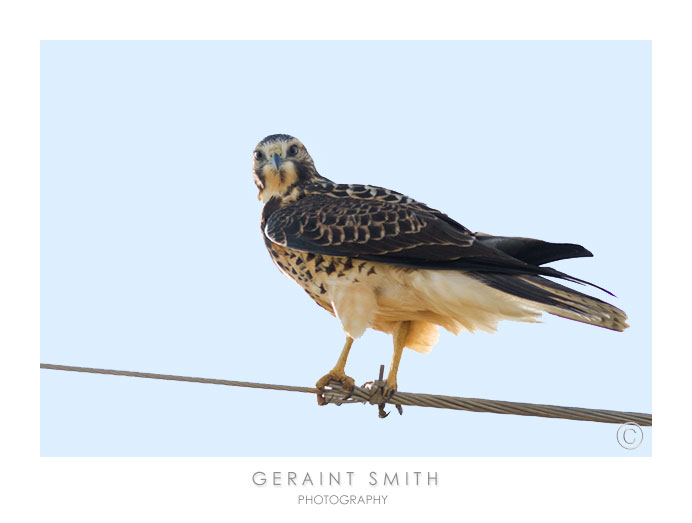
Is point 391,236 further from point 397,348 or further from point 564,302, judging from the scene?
point 564,302

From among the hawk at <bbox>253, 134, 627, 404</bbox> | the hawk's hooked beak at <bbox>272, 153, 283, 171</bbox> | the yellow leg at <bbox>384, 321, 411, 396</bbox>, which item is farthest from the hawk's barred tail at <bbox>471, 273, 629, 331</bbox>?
the hawk's hooked beak at <bbox>272, 153, 283, 171</bbox>

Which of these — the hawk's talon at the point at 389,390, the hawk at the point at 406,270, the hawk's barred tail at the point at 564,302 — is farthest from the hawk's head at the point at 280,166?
the hawk's barred tail at the point at 564,302

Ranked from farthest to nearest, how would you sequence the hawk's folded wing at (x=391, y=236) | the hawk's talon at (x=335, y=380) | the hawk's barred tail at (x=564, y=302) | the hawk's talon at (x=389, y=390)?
1. the hawk's talon at (x=335, y=380)
2. the hawk's talon at (x=389, y=390)
3. the hawk's folded wing at (x=391, y=236)
4. the hawk's barred tail at (x=564, y=302)

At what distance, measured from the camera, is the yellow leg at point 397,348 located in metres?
7.19

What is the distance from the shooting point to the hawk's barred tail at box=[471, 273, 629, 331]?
20.4ft

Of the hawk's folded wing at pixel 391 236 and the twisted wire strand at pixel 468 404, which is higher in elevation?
the hawk's folded wing at pixel 391 236

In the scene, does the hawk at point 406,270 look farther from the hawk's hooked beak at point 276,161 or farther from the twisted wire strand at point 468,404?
the twisted wire strand at point 468,404

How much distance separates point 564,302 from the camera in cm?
629

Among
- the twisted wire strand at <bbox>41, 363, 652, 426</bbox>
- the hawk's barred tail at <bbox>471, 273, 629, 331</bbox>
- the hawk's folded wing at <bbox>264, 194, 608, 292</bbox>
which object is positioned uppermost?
the hawk's folded wing at <bbox>264, 194, 608, 292</bbox>

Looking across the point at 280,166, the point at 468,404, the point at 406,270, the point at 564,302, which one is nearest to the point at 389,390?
the point at 406,270

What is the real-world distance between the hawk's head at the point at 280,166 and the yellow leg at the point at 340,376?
1.38 m

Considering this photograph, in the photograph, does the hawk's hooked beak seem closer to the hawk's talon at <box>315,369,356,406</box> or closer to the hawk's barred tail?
the hawk's talon at <box>315,369,356,406</box>

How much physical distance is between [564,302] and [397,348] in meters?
1.60

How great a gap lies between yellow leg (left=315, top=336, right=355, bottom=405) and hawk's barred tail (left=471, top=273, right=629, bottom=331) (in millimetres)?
1375
